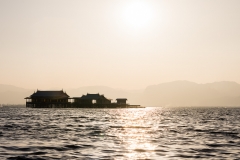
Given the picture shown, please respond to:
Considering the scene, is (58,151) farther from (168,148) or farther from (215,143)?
(215,143)

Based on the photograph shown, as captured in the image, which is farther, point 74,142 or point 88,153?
point 74,142

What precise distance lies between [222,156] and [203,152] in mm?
1762

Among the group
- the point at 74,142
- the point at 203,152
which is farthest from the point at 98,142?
the point at 203,152

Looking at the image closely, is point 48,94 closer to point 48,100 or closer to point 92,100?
point 48,100

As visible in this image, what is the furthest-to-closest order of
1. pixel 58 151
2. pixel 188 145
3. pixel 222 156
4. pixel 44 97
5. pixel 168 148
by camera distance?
pixel 44 97, pixel 188 145, pixel 168 148, pixel 58 151, pixel 222 156

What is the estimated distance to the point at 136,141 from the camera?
29328mm

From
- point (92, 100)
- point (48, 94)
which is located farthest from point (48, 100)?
point (92, 100)

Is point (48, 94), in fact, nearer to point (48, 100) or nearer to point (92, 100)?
point (48, 100)

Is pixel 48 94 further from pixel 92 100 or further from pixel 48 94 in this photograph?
pixel 92 100

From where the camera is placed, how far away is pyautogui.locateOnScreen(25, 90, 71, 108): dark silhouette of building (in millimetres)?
167875

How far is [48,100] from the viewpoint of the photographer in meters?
169

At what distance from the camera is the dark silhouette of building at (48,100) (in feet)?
551

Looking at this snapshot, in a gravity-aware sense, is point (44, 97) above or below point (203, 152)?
above

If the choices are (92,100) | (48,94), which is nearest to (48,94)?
(48,94)
